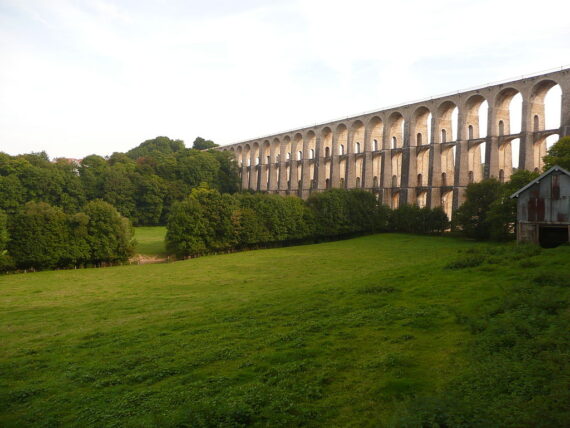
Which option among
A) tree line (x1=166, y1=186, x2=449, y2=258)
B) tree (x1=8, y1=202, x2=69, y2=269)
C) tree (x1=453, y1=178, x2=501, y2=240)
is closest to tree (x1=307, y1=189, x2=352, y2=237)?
tree line (x1=166, y1=186, x2=449, y2=258)

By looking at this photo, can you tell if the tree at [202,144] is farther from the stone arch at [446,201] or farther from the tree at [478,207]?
the tree at [478,207]

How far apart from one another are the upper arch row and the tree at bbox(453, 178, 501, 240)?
383 inches

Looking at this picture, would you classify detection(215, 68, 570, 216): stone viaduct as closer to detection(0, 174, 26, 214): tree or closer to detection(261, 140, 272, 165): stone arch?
detection(261, 140, 272, 165): stone arch

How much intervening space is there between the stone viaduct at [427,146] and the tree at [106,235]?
3281 cm

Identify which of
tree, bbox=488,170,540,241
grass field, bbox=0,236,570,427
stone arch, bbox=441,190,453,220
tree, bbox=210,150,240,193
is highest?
tree, bbox=210,150,240,193

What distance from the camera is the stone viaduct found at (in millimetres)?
41688

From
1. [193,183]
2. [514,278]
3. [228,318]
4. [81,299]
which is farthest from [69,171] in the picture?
[514,278]

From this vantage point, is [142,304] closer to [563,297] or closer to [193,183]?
[563,297]

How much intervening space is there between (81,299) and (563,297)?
20.6 m

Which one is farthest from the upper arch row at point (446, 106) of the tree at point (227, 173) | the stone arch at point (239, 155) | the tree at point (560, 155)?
the stone arch at point (239, 155)

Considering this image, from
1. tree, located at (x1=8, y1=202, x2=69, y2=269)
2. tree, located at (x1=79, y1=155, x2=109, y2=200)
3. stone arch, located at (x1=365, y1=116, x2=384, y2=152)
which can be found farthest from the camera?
tree, located at (x1=79, y1=155, x2=109, y2=200)

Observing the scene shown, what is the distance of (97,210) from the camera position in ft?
126

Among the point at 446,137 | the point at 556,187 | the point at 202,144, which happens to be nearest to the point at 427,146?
the point at 446,137

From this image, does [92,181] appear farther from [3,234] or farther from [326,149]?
[3,234]
